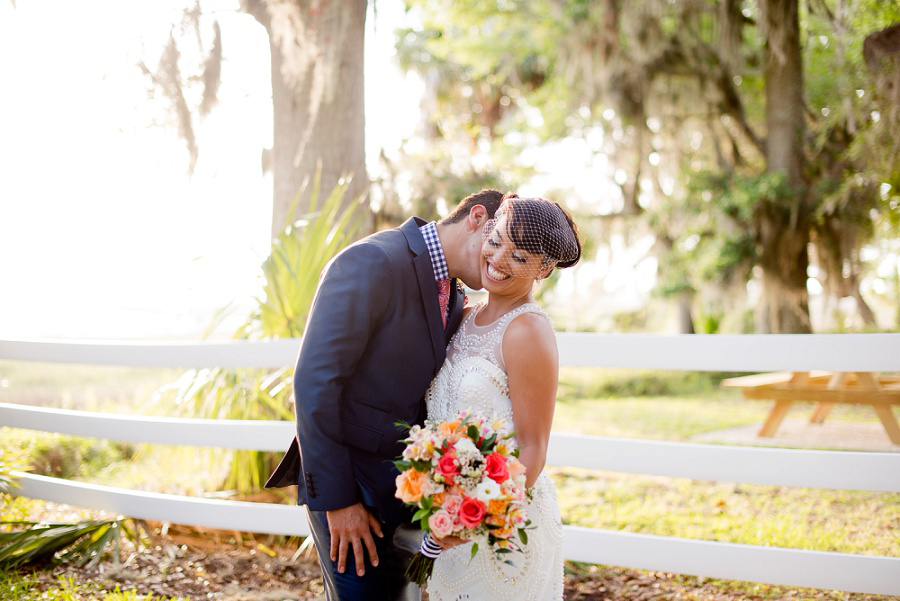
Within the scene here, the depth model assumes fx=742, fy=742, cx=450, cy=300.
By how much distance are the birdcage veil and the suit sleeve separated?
44 cm

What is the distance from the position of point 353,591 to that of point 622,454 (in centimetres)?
141

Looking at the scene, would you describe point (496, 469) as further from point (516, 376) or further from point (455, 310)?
point (455, 310)

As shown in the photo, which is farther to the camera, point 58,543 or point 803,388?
point 803,388

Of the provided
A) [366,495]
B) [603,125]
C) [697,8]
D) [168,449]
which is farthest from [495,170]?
[366,495]

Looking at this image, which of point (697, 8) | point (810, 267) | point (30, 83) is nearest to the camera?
point (30, 83)

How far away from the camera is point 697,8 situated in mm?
10555

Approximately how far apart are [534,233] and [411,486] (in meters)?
0.83

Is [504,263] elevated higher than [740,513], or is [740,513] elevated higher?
[504,263]

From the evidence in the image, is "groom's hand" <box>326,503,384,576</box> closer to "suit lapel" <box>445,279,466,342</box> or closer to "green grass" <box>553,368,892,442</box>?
"suit lapel" <box>445,279,466,342</box>

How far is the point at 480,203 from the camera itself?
2.54 meters

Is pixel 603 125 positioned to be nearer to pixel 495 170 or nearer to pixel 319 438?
pixel 495 170

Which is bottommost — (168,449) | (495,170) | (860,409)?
(860,409)

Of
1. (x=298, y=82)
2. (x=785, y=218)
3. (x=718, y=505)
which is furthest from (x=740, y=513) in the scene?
(x=785, y=218)

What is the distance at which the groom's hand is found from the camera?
231 cm
